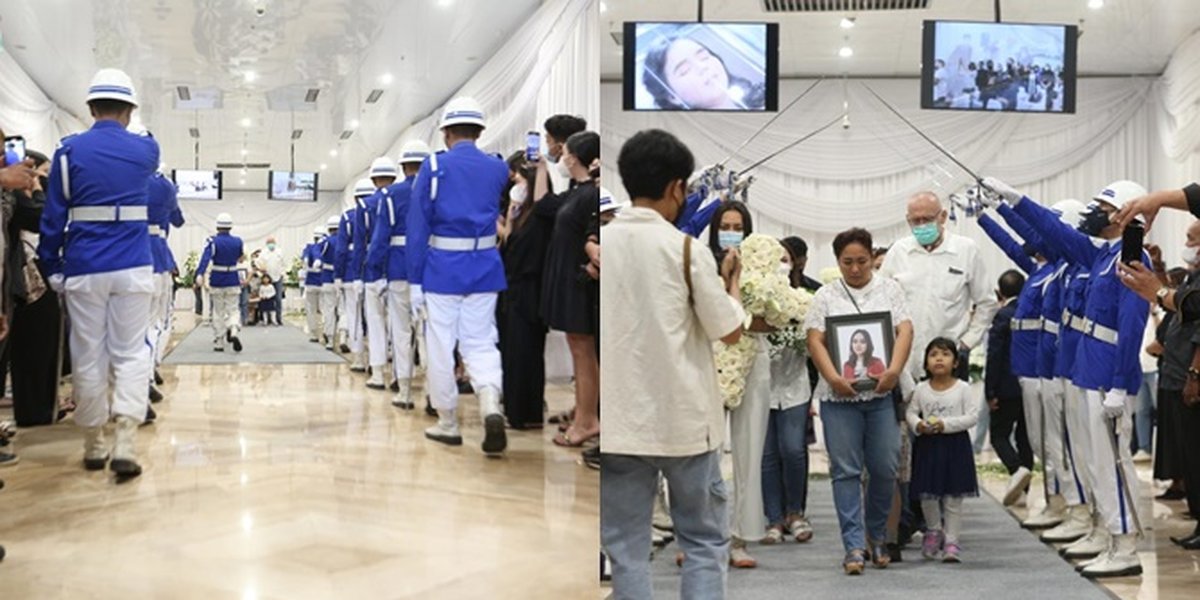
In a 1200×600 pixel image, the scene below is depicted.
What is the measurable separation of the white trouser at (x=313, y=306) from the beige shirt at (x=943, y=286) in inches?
146

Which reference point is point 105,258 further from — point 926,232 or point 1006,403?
point 1006,403

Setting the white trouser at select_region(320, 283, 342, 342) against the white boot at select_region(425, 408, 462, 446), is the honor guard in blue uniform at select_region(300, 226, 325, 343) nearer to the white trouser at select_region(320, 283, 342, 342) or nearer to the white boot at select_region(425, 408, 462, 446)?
the white trouser at select_region(320, 283, 342, 342)

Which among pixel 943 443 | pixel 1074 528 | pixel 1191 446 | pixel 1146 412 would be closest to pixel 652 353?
pixel 943 443

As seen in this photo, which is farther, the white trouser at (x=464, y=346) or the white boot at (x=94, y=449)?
the white trouser at (x=464, y=346)

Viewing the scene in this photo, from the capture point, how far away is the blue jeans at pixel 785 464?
15.4ft

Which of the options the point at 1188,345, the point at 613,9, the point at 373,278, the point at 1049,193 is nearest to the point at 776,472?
the point at 1188,345

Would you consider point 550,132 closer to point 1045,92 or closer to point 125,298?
point 125,298

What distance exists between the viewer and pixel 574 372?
2045 millimetres

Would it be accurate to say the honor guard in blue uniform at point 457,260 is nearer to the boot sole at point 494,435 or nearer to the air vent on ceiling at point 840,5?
the boot sole at point 494,435

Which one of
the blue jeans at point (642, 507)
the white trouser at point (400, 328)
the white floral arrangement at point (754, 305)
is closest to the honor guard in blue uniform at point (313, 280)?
the white trouser at point (400, 328)

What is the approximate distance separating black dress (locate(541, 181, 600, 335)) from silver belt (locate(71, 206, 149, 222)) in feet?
2.09

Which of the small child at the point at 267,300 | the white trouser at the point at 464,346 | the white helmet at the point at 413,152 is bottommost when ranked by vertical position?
the white trouser at the point at 464,346

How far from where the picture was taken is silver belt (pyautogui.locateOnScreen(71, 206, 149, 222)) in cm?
148

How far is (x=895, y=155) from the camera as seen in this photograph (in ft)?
30.6
